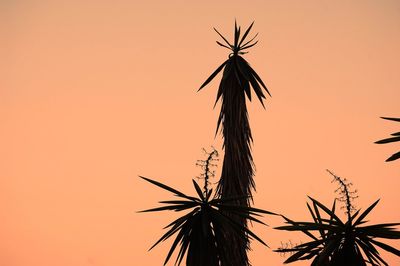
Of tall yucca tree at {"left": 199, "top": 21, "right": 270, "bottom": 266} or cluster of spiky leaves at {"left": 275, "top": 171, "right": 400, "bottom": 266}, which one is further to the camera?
tall yucca tree at {"left": 199, "top": 21, "right": 270, "bottom": 266}

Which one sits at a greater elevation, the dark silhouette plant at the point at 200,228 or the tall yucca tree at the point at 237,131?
the tall yucca tree at the point at 237,131

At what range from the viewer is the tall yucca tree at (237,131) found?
17.2m

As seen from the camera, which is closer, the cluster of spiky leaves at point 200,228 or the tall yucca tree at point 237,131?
the cluster of spiky leaves at point 200,228

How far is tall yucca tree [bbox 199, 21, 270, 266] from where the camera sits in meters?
17.2

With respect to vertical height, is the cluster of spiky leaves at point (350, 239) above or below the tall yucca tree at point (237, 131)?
below

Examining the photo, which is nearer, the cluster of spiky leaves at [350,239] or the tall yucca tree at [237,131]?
the cluster of spiky leaves at [350,239]

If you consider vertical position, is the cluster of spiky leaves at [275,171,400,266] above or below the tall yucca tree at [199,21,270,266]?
below

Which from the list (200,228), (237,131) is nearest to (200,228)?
(200,228)

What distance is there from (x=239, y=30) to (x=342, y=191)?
1154 cm

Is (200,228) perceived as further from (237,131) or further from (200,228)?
(237,131)

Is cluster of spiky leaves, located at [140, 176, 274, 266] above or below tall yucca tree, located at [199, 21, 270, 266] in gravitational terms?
below

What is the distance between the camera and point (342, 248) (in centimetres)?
1117

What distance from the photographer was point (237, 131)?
18422 mm

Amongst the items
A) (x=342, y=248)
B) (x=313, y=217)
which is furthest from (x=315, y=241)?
(x=313, y=217)
